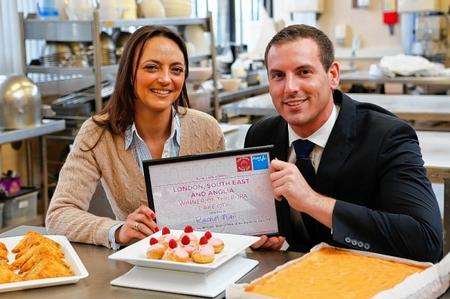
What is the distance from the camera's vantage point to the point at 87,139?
7.18 ft

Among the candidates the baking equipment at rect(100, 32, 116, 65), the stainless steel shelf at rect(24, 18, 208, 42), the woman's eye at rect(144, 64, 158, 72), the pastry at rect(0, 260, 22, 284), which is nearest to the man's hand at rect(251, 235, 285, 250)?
the pastry at rect(0, 260, 22, 284)

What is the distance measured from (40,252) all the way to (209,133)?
2.79 ft

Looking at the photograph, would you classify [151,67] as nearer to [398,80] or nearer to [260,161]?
[260,161]

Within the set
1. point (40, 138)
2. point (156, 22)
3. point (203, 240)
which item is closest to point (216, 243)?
point (203, 240)

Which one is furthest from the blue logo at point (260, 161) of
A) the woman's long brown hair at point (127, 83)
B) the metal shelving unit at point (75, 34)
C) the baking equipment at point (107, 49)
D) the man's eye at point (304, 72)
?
the baking equipment at point (107, 49)

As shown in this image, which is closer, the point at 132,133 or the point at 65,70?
the point at 132,133

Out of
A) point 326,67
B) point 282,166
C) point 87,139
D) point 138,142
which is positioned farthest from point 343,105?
point 87,139

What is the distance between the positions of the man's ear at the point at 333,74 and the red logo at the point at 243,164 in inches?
14.9

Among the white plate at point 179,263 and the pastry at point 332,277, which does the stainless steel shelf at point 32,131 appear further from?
the pastry at point 332,277

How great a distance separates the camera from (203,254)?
151 centimetres

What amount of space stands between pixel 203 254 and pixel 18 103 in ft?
9.11

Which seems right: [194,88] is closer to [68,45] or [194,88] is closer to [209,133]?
[68,45]

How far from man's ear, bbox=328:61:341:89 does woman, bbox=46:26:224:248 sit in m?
0.50

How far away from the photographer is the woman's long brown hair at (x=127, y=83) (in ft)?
7.15
